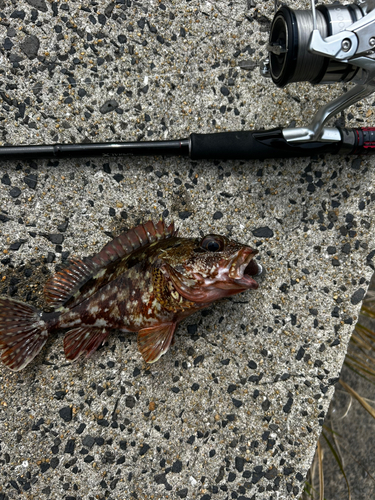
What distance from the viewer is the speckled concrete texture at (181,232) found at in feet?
7.13

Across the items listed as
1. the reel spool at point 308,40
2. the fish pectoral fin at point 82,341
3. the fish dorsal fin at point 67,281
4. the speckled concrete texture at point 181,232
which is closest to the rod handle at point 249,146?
the speckled concrete texture at point 181,232

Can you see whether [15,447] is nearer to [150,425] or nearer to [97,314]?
[150,425]

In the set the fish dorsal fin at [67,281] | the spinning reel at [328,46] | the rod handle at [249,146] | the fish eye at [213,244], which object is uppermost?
the spinning reel at [328,46]

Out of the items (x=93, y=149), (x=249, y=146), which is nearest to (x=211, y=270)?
(x=249, y=146)

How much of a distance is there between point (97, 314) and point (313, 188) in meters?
1.45

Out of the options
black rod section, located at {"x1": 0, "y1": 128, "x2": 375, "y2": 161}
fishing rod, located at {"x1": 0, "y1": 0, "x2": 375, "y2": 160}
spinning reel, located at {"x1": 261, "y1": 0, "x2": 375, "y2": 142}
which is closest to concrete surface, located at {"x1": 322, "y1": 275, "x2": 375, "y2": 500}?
black rod section, located at {"x1": 0, "y1": 128, "x2": 375, "y2": 161}

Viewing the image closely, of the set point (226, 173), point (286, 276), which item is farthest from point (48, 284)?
point (286, 276)

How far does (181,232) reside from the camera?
226cm

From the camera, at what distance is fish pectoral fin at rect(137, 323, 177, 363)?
202cm

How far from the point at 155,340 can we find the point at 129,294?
0.28m

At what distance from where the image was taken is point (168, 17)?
230 centimetres

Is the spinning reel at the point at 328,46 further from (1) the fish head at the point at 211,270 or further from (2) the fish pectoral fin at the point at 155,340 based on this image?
(2) the fish pectoral fin at the point at 155,340

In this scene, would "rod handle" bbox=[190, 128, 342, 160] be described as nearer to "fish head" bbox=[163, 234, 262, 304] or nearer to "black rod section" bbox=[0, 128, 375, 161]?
"black rod section" bbox=[0, 128, 375, 161]

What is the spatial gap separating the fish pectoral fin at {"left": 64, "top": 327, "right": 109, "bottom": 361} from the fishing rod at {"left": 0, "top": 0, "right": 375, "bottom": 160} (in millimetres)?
969
